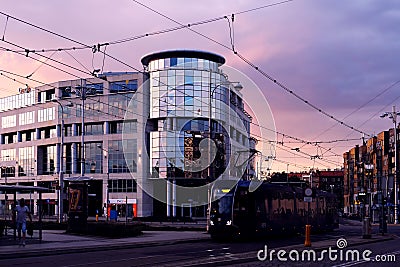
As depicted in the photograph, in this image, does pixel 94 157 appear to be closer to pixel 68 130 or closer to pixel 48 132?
pixel 68 130

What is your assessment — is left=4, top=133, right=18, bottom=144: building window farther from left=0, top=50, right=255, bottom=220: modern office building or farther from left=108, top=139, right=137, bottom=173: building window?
left=108, top=139, right=137, bottom=173: building window

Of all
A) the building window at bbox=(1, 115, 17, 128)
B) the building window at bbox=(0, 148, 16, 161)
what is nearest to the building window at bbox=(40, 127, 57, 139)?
the building window at bbox=(1, 115, 17, 128)

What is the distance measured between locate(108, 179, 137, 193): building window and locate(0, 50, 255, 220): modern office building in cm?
15

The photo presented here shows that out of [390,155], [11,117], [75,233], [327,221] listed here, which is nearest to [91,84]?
[11,117]

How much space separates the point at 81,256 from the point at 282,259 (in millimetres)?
7461

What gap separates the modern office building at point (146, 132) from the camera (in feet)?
269

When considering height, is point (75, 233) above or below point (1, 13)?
below

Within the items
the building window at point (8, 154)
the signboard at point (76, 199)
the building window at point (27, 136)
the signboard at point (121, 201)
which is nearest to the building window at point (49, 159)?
the building window at point (27, 136)

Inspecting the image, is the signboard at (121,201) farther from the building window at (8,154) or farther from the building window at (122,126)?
the building window at (8,154)

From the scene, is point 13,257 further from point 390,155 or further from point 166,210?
point 390,155

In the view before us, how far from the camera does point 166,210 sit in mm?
88562

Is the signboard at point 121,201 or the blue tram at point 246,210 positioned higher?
the blue tram at point 246,210

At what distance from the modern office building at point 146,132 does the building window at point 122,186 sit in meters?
0.15

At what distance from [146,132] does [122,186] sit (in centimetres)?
900
